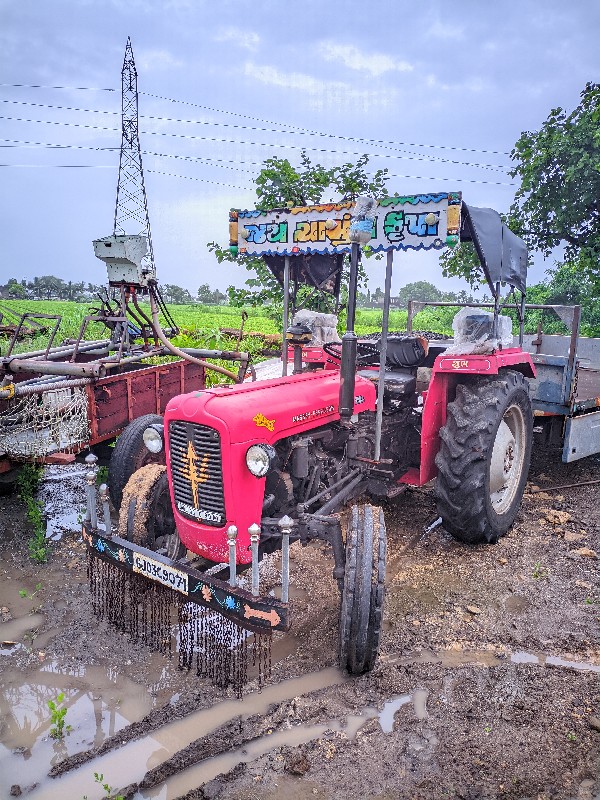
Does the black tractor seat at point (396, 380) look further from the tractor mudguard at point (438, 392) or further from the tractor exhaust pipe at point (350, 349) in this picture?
the tractor exhaust pipe at point (350, 349)

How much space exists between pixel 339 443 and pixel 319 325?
56.2 inches

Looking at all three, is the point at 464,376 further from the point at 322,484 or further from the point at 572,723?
the point at 572,723

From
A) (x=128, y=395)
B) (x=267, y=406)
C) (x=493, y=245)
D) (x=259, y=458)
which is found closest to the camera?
(x=259, y=458)

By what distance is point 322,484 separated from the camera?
4191 millimetres

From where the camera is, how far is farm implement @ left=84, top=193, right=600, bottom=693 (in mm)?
3268

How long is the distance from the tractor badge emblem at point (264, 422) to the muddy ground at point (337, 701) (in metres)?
1.30

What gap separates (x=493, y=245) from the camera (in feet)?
14.7

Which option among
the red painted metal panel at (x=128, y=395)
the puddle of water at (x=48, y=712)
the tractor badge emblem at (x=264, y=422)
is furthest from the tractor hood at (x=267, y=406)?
the red painted metal panel at (x=128, y=395)

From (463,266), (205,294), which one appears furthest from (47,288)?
(463,266)

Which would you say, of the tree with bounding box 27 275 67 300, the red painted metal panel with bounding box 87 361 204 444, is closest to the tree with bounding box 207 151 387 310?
the red painted metal panel with bounding box 87 361 204 444

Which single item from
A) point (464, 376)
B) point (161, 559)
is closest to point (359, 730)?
point (161, 559)

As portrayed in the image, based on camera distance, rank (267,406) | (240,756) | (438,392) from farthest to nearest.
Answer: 1. (438,392)
2. (267,406)
3. (240,756)

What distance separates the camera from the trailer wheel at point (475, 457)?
436cm

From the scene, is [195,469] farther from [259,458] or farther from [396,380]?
[396,380]
